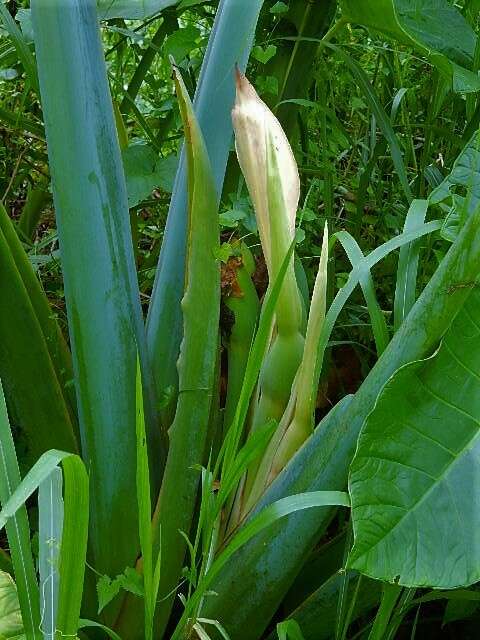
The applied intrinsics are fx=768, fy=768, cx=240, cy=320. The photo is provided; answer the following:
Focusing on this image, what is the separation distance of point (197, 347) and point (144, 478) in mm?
210

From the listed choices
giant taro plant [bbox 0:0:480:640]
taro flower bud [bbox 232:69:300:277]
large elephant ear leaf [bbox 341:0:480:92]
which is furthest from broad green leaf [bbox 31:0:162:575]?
large elephant ear leaf [bbox 341:0:480:92]

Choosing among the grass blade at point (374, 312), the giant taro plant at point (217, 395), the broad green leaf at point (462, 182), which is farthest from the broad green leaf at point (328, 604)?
the broad green leaf at point (462, 182)

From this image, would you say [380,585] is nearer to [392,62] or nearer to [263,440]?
[263,440]

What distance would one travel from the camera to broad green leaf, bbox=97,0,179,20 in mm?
1021

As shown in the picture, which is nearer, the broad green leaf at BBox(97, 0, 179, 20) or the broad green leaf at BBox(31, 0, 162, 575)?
the broad green leaf at BBox(31, 0, 162, 575)

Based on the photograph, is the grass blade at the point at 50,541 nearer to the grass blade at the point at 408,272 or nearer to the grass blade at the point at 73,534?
the grass blade at the point at 73,534

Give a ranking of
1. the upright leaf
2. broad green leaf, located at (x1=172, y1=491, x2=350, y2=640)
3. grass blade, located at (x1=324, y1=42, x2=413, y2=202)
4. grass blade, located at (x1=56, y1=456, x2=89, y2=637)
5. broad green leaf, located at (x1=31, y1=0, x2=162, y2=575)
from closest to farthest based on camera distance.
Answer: grass blade, located at (x1=56, y1=456, x2=89, y2=637) → broad green leaf, located at (x1=172, y1=491, x2=350, y2=640) → broad green leaf, located at (x1=31, y1=0, x2=162, y2=575) → the upright leaf → grass blade, located at (x1=324, y1=42, x2=413, y2=202)

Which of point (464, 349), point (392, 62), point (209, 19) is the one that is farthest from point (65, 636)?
point (392, 62)

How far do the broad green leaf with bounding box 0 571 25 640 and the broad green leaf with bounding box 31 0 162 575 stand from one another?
0.18m

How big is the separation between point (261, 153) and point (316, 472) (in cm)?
30

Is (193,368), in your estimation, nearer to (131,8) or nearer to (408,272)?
(408,272)

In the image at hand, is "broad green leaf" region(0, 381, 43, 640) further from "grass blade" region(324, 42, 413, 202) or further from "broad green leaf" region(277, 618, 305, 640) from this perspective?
"grass blade" region(324, 42, 413, 202)

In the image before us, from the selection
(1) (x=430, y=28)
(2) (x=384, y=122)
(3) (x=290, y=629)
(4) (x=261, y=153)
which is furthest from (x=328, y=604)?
(1) (x=430, y=28)

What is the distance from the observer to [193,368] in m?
0.76
